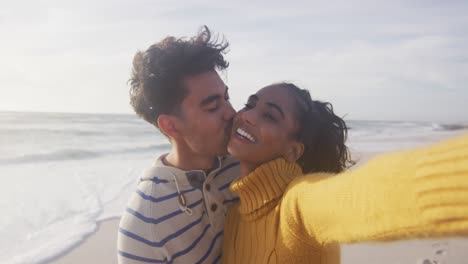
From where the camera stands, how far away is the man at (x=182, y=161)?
2.33 metres

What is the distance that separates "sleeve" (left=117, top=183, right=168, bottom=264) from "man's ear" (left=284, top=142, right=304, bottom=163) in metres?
0.73

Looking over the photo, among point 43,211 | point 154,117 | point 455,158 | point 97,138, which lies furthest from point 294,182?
point 97,138

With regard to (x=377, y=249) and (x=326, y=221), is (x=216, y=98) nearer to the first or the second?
(x=326, y=221)

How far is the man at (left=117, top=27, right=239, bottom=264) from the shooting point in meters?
2.33

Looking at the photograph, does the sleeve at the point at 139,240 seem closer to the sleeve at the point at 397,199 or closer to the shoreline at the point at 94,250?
the sleeve at the point at 397,199

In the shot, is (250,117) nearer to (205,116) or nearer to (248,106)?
(248,106)

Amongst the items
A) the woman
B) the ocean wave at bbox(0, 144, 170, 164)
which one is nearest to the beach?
the woman

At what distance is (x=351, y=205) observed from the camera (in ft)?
4.12

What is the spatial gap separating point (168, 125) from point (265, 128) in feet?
2.63

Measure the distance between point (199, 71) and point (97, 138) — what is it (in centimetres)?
1682

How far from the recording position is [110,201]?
7059 mm

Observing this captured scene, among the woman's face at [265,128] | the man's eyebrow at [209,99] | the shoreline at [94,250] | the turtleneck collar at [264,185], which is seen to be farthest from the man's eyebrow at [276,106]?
the shoreline at [94,250]

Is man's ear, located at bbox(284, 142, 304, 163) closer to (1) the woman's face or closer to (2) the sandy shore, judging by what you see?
(1) the woman's face

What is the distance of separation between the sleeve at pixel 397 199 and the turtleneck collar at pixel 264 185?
0.44m
